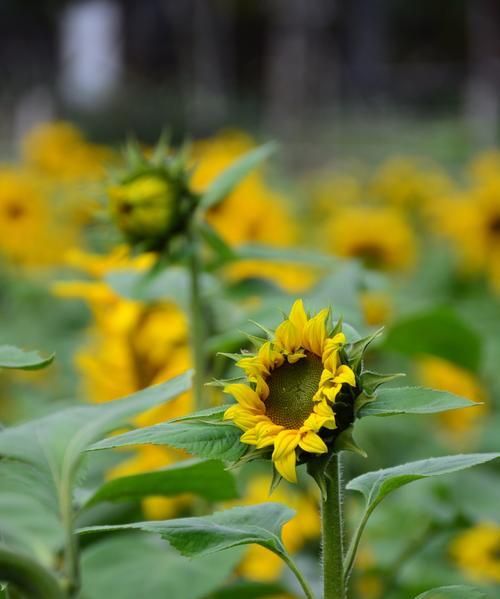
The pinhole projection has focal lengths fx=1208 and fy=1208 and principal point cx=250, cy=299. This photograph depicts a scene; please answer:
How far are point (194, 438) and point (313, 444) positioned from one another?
51mm

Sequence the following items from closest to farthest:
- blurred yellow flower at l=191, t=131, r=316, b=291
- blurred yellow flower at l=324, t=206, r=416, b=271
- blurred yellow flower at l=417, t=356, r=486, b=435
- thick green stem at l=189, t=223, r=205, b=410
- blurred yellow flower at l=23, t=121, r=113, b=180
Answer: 1. thick green stem at l=189, t=223, r=205, b=410
2. blurred yellow flower at l=417, t=356, r=486, b=435
3. blurred yellow flower at l=191, t=131, r=316, b=291
4. blurred yellow flower at l=324, t=206, r=416, b=271
5. blurred yellow flower at l=23, t=121, r=113, b=180

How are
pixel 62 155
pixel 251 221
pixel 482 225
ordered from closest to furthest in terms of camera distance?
pixel 251 221 < pixel 482 225 < pixel 62 155

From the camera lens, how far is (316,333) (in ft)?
1.79

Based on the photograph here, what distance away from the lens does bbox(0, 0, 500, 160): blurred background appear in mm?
12289

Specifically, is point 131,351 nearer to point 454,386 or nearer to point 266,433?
point 266,433

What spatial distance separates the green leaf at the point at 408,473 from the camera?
0.51 metres

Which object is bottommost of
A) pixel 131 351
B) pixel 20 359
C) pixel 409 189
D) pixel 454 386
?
pixel 409 189

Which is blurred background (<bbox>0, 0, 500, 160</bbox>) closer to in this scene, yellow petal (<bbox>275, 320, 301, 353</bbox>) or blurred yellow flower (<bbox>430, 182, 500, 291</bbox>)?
blurred yellow flower (<bbox>430, 182, 500, 291</bbox>)

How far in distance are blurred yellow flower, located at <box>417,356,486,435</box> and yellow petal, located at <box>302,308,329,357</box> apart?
47.4 inches

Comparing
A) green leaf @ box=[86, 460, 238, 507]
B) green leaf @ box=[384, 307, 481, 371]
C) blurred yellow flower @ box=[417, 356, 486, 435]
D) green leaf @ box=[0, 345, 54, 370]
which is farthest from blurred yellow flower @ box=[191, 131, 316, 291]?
green leaf @ box=[0, 345, 54, 370]

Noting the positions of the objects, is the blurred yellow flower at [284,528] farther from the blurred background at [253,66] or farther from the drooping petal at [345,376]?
the blurred background at [253,66]

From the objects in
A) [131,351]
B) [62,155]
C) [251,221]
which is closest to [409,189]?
[62,155]

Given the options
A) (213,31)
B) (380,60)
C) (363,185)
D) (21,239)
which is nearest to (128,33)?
(213,31)

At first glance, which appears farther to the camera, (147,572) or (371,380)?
(147,572)
